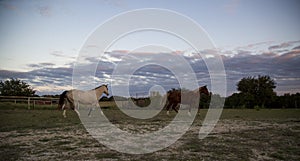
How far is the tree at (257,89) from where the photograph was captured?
1891 inches

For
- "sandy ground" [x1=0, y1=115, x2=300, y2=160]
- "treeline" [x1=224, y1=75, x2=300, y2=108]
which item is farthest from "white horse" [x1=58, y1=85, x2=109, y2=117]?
"treeline" [x1=224, y1=75, x2=300, y2=108]

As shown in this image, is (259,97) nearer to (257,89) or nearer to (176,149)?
(257,89)

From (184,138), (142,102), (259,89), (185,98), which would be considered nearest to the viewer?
(184,138)

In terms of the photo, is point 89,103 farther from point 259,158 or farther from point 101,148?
point 259,158

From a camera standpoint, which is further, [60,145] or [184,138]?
[184,138]

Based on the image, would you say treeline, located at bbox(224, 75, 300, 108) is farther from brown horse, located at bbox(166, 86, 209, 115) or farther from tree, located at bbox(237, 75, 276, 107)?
brown horse, located at bbox(166, 86, 209, 115)

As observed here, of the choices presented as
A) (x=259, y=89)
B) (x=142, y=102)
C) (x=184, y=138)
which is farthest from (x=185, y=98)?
(x=259, y=89)

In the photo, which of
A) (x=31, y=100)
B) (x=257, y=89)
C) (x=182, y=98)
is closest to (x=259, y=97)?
(x=257, y=89)

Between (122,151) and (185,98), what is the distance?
13083 mm

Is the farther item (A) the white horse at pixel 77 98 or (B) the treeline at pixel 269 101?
(B) the treeline at pixel 269 101

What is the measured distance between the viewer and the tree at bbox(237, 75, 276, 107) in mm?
48044

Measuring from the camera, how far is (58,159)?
207 inches

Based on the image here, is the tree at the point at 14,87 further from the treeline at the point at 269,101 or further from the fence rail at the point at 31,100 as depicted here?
the treeline at the point at 269,101

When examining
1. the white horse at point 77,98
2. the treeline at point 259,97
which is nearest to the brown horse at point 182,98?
the white horse at point 77,98
